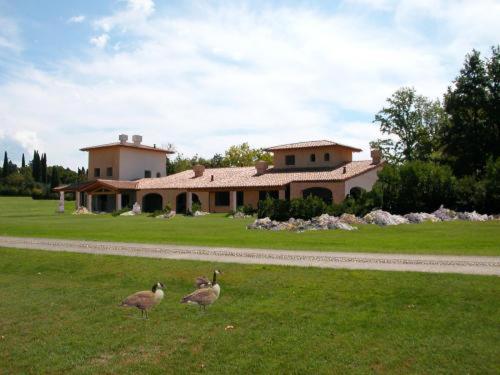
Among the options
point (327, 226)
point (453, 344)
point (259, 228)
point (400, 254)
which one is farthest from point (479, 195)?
point (453, 344)

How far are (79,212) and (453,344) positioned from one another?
168 ft

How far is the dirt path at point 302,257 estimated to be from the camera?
12773mm

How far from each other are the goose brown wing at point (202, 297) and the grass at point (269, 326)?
0.36 metres

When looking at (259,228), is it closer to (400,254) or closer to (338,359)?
(400,254)

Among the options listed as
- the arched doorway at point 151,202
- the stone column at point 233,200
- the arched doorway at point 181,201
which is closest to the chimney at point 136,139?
the arched doorway at point 151,202

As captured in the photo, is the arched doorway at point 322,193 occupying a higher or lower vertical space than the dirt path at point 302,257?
higher

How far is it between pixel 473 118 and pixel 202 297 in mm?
50165

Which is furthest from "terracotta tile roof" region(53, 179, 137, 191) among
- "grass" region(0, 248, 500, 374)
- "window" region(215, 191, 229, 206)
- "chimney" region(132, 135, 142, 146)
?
"grass" region(0, 248, 500, 374)

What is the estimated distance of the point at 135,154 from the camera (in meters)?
67.2

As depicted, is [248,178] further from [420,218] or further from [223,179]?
[420,218]

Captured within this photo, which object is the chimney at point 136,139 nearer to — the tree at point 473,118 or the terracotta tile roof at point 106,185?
the terracotta tile roof at point 106,185

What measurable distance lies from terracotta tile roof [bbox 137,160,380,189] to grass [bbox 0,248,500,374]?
36.7 metres

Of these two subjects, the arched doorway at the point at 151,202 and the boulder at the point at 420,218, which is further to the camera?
the arched doorway at the point at 151,202

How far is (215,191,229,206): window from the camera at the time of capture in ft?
181
